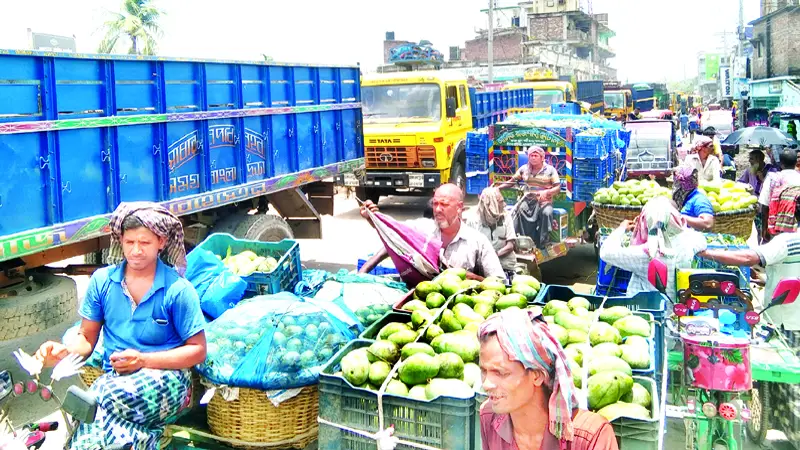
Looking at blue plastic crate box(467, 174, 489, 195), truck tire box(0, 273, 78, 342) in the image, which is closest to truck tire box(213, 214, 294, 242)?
truck tire box(0, 273, 78, 342)

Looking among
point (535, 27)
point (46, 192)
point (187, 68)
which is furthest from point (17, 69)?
point (535, 27)

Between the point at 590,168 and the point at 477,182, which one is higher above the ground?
the point at 590,168

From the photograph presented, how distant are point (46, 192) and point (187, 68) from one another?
2.28 m

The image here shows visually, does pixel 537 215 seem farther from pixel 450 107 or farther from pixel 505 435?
pixel 505 435

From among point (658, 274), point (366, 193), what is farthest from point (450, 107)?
point (658, 274)

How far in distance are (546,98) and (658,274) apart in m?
20.0

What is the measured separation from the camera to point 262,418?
3908 millimetres

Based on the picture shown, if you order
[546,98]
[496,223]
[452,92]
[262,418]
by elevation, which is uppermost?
[546,98]

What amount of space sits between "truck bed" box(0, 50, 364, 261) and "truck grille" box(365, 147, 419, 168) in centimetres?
417

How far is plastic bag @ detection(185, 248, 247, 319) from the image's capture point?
4707mm

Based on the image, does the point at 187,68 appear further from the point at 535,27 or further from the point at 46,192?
the point at 535,27

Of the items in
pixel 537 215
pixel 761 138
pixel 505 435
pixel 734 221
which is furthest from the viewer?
pixel 761 138

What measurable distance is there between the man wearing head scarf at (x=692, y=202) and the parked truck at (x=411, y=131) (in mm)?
7708

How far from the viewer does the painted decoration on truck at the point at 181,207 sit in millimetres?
6121
